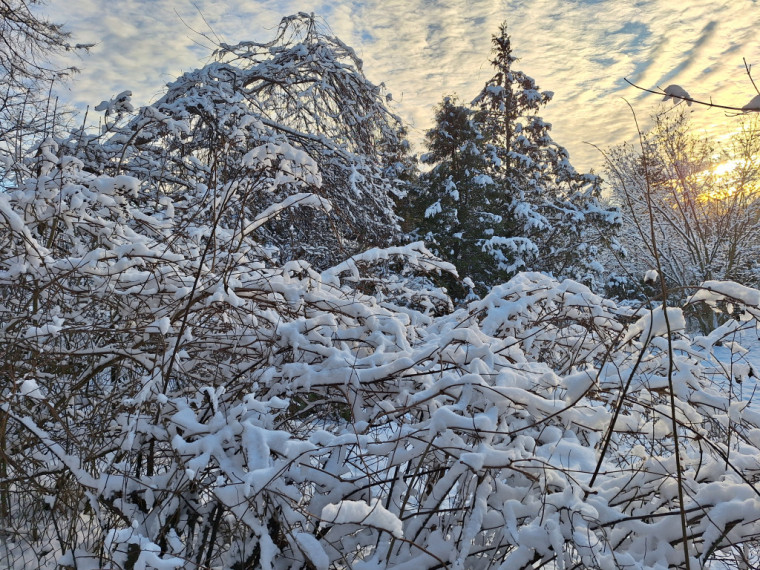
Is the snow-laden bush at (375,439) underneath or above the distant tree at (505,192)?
underneath

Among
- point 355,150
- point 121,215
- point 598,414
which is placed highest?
point 355,150

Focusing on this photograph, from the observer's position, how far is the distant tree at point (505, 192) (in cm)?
1173

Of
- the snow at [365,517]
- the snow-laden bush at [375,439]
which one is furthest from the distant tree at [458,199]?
the snow at [365,517]

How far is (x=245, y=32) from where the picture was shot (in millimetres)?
5750

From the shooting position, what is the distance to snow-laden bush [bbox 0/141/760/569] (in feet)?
4.40

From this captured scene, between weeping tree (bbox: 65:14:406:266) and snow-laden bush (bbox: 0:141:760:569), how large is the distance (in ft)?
7.85

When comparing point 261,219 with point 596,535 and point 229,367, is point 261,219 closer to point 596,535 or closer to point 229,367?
point 229,367

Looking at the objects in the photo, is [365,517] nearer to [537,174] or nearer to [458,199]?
[458,199]

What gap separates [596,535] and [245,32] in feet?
20.3

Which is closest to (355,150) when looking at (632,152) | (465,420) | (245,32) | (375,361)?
(245,32)

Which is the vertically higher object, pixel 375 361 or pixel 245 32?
pixel 245 32

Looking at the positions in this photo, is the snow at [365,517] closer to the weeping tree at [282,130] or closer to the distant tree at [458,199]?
the weeping tree at [282,130]

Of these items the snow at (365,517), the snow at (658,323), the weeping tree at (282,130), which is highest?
the weeping tree at (282,130)

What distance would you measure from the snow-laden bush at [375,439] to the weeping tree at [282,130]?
239 centimetres
